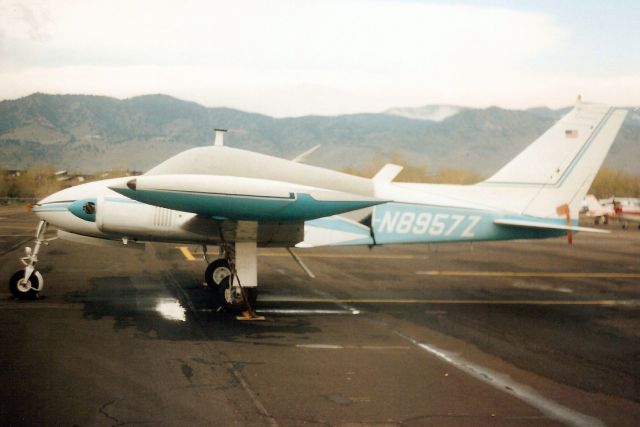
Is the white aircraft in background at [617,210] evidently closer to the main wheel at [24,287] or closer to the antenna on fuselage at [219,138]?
the antenna on fuselage at [219,138]

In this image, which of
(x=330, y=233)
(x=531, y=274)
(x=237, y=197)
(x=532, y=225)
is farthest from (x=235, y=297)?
(x=531, y=274)

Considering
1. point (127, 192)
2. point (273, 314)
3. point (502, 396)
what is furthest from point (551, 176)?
point (127, 192)

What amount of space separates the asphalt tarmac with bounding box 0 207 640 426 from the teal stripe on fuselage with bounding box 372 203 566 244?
128cm

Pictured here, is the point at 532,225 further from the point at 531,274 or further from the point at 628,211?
the point at 628,211

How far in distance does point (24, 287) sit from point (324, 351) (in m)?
6.09

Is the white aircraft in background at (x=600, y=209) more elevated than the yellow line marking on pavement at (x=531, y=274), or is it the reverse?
the white aircraft in background at (x=600, y=209)

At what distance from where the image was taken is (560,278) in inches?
685

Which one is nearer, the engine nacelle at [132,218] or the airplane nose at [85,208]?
the engine nacelle at [132,218]

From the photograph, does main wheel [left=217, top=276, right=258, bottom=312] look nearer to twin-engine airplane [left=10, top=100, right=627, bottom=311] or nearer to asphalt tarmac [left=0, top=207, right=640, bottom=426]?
twin-engine airplane [left=10, top=100, right=627, bottom=311]

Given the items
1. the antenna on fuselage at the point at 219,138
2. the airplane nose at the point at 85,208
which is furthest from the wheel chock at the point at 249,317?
the airplane nose at the point at 85,208

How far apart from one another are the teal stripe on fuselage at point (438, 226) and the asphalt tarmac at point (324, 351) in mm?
1276

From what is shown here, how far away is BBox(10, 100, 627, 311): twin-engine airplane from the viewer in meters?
10.0

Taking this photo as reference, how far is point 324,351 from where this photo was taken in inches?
341

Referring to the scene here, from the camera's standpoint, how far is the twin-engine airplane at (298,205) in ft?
32.9
